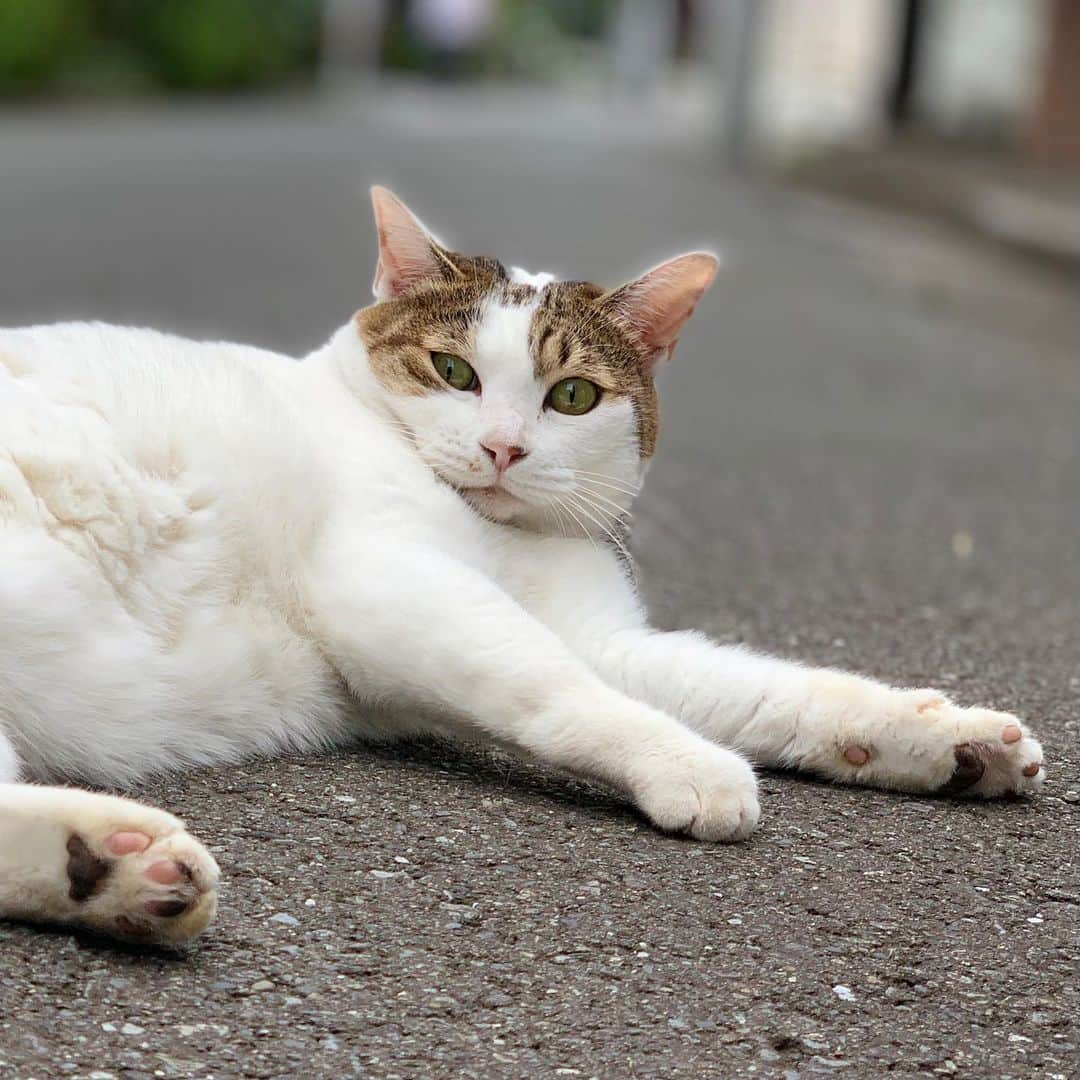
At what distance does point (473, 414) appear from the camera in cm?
289

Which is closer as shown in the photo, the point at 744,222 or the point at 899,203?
the point at 744,222

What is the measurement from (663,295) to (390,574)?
0.85 meters

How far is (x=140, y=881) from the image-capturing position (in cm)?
200

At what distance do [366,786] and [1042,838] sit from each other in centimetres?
108

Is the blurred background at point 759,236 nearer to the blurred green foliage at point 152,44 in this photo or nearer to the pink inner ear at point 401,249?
the blurred green foliage at point 152,44

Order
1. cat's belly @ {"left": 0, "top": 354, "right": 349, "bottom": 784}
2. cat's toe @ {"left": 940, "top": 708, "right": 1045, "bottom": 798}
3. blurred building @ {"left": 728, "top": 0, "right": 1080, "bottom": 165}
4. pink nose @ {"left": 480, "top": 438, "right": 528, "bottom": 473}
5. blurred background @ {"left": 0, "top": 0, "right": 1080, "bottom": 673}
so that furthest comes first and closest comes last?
1. blurred building @ {"left": 728, "top": 0, "right": 1080, "bottom": 165}
2. blurred background @ {"left": 0, "top": 0, "right": 1080, "bottom": 673}
3. pink nose @ {"left": 480, "top": 438, "right": 528, "bottom": 473}
4. cat's toe @ {"left": 940, "top": 708, "right": 1045, "bottom": 798}
5. cat's belly @ {"left": 0, "top": 354, "right": 349, "bottom": 784}

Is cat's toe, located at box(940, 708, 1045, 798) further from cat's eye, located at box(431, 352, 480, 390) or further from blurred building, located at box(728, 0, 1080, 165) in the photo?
blurred building, located at box(728, 0, 1080, 165)

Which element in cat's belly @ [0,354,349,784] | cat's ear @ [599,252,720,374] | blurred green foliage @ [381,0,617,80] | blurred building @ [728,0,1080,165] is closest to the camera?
cat's belly @ [0,354,349,784]

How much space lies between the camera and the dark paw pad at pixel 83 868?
6.61ft

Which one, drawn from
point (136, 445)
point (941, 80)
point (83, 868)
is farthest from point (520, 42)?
point (83, 868)

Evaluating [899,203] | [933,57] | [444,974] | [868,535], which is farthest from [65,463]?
[933,57]

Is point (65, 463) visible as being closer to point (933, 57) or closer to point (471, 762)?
point (471, 762)

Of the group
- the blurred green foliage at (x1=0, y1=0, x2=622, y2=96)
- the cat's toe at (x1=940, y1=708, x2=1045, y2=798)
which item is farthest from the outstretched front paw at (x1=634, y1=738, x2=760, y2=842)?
the blurred green foliage at (x1=0, y1=0, x2=622, y2=96)

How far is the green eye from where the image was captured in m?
2.94
